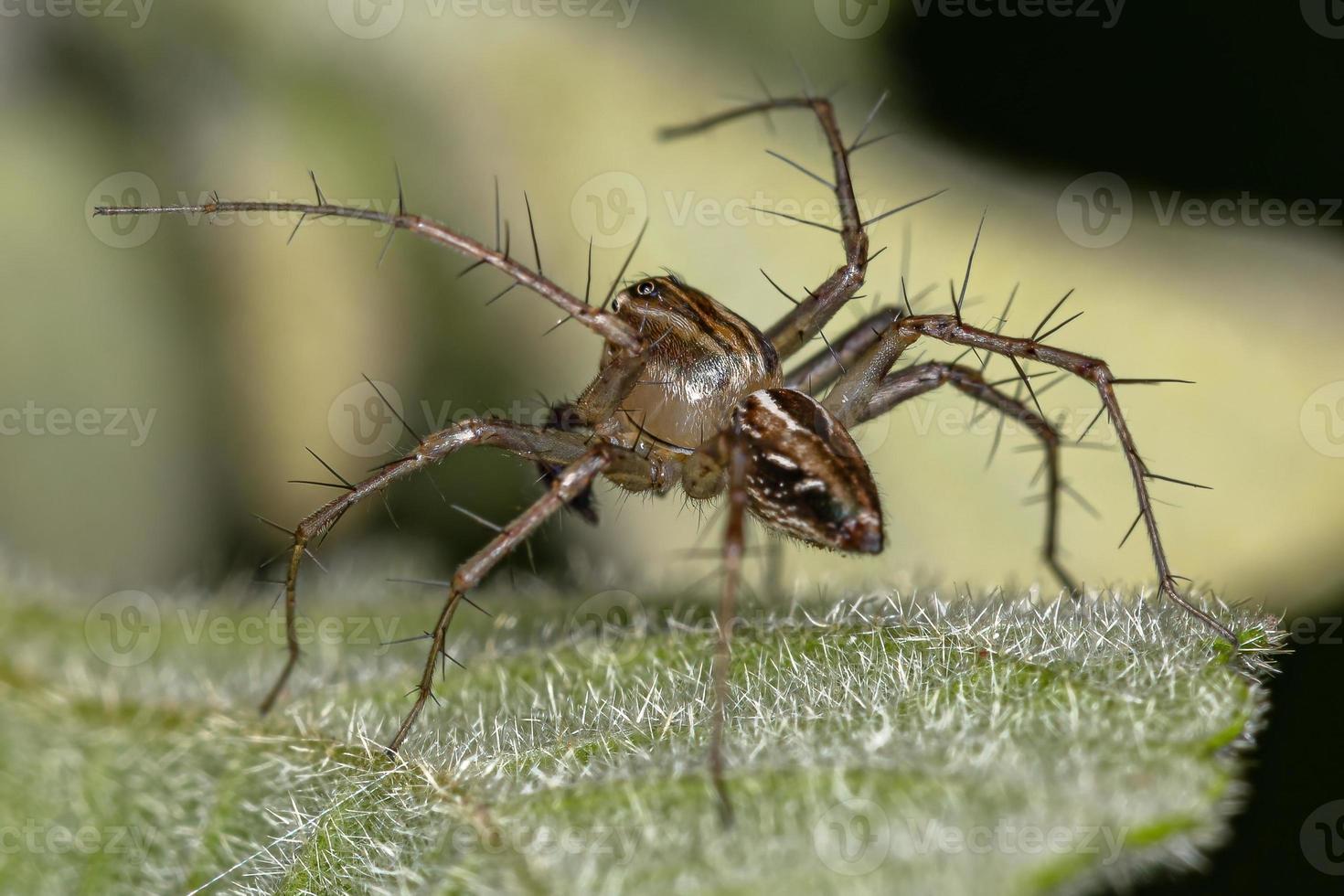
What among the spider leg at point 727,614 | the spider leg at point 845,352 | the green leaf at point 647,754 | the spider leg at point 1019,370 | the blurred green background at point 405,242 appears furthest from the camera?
the blurred green background at point 405,242

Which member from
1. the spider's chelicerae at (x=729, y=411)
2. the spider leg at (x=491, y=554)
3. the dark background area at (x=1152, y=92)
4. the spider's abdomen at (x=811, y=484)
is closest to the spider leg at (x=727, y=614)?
the spider's chelicerae at (x=729, y=411)

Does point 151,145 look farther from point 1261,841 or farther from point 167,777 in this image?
point 1261,841

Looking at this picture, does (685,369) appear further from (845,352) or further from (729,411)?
(845,352)

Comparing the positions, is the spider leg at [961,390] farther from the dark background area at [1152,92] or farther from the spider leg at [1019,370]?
the dark background area at [1152,92]

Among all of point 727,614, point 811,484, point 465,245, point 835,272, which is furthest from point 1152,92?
point 727,614

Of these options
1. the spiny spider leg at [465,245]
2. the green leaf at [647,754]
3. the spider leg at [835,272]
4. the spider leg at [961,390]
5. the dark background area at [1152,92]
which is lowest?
the green leaf at [647,754]

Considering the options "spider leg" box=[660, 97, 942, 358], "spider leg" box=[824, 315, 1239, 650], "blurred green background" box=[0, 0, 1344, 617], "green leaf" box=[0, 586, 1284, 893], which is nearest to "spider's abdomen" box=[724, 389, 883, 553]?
"green leaf" box=[0, 586, 1284, 893]

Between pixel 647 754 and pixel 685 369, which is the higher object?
pixel 685 369

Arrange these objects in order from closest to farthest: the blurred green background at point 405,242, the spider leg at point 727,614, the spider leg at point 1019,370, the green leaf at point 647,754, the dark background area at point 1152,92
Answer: the green leaf at point 647,754, the spider leg at point 727,614, the spider leg at point 1019,370, the dark background area at point 1152,92, the blurred green background at point 405,242
